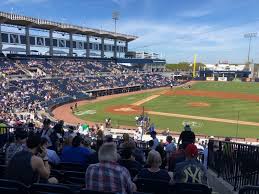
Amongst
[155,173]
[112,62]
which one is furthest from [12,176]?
[112,62]

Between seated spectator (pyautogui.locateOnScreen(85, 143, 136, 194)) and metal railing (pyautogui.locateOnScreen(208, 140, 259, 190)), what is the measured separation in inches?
160

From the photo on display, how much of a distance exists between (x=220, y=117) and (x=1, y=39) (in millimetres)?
40346

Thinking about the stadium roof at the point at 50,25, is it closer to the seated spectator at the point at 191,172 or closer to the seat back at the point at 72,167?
the seat back at the point at 72,167

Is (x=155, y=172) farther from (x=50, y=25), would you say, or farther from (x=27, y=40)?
(x=50, y=25)

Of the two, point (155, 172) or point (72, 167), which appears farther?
point (72, 167)

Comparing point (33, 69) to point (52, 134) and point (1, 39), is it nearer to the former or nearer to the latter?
point (1, 39)

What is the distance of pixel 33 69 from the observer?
6194cm

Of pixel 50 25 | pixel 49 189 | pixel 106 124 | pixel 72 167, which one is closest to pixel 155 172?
pixel 49 189

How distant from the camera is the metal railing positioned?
7.72 meters

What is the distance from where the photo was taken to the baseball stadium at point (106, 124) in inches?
197

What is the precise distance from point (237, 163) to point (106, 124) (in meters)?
23.3

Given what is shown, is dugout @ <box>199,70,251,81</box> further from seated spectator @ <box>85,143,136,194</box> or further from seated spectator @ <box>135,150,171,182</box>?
seated spectator @ <box>85,143,136,194</box>

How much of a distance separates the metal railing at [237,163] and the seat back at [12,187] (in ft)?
16.9

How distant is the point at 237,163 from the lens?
820cm
